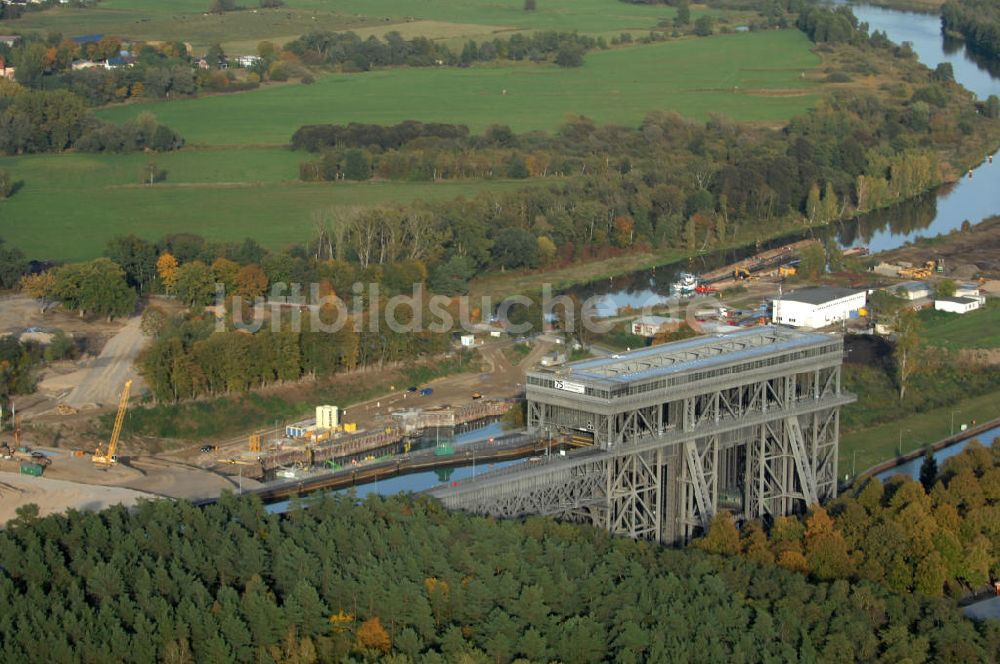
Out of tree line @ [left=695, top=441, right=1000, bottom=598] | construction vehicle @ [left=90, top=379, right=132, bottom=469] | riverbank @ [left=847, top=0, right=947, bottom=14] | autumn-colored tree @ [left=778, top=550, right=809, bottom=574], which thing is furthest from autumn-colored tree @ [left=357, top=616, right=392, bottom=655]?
riverbank @ [left=847, top=0, right=947, bottom=14]

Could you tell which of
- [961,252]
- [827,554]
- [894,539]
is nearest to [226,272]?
[827,554]

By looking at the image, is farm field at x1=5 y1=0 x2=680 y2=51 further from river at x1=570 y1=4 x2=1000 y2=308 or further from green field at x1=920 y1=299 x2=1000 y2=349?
green field at x1=920 y1=299 x2=1000 y2=349

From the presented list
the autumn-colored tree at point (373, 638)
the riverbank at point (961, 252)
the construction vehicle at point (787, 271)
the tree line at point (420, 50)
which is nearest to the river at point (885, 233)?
the riverbank at point (961, 252)

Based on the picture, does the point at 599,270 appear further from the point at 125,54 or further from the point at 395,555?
the point at 125,54

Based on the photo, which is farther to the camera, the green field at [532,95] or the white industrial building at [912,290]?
the green field at [532,95]

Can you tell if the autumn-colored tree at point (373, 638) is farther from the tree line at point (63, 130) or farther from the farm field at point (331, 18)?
the farm field at point (331, 18)
